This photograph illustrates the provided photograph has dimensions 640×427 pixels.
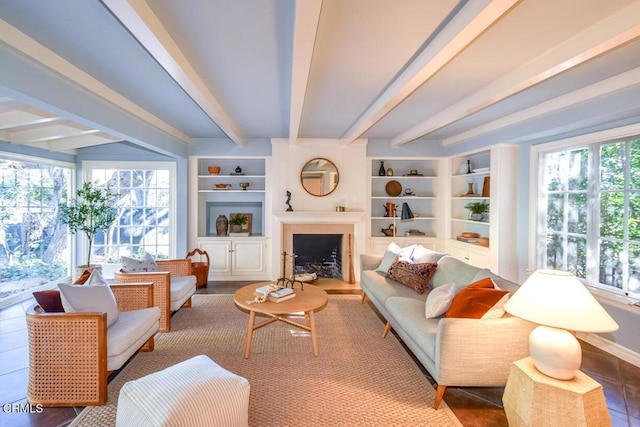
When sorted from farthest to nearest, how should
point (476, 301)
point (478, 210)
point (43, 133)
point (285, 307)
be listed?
point (478, 210)
point (43, 133)
point (285, 307)
point (476, 301)

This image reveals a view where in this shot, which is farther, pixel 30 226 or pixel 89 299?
pixel 30 226

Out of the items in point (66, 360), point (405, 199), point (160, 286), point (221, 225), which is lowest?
point (66, 360)

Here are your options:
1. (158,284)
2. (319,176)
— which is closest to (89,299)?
(158,284)

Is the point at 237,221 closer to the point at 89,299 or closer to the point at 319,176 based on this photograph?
the point at 319,176

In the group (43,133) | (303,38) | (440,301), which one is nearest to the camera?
(303,38)

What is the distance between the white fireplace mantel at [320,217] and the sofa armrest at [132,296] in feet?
8.42

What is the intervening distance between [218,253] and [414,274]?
3.38 metres

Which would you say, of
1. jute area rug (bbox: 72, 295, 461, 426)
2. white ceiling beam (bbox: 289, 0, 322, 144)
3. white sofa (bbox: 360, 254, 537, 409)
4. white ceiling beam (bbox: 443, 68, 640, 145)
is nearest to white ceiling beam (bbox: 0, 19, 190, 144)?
white ceiling beam (bbox: 289, 0, 322, 144)

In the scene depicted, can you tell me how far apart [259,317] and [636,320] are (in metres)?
3.62

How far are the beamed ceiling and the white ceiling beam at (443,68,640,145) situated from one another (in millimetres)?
14

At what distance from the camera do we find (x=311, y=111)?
151 inches

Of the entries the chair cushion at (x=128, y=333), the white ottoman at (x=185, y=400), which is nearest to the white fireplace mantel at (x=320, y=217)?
the chair cushion at (x=128, y=333)

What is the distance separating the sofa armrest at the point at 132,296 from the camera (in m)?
3.02

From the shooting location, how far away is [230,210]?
19.7 feet
